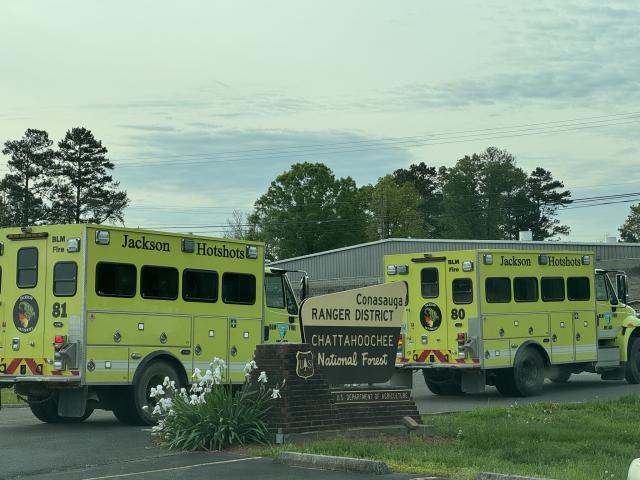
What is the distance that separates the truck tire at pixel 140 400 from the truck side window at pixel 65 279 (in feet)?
5.98

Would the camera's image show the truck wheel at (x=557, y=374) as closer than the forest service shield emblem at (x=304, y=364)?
No

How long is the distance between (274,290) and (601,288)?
8696mm

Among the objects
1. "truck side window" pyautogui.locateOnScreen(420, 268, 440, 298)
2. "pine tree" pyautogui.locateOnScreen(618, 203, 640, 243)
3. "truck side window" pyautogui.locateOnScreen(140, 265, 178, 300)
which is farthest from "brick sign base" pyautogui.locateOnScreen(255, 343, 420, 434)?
"pine tree" pyautogui.locateOnScreen(618, 203, 640, 243)

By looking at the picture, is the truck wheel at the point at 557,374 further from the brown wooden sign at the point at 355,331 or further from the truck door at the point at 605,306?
the brown wooden sign at the point at 355,331

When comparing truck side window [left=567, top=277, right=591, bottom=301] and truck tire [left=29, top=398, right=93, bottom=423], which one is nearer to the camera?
truck tire [left=29, top=398, right=93, bottom=423]

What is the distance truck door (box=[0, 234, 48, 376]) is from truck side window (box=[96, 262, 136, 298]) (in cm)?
94

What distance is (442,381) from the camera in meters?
22.2

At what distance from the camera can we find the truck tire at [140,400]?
1587 centimetres

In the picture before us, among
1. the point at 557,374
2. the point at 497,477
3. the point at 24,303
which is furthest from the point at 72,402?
the point at 557,374

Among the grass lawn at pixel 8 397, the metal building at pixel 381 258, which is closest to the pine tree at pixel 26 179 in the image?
the metal building at pixel 381 258

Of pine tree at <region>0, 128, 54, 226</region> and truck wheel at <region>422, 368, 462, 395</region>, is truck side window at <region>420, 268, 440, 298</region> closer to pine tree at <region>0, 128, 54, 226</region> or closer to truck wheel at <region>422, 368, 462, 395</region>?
truck wheel at <region>422, 368, 462, 395</region>

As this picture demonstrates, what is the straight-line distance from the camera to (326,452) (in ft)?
36.8

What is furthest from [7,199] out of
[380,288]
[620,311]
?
[380,288]

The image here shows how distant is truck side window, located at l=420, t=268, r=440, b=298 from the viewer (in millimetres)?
21047
